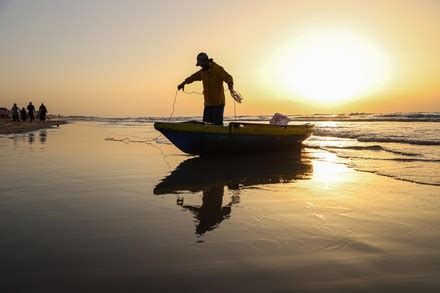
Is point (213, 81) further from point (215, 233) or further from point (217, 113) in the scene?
point (215, 233)

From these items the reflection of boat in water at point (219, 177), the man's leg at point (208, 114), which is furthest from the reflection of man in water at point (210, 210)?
the man's leg at point (208, 114)

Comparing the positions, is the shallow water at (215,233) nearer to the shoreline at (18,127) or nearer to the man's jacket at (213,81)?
the man's jacket at (213,81)

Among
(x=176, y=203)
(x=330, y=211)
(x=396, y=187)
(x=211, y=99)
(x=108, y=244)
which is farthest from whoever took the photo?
(x=211, y=99)

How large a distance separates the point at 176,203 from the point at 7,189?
2583mm

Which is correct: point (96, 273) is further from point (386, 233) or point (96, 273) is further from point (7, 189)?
point (7, 189)

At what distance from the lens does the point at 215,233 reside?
3658 millimetres

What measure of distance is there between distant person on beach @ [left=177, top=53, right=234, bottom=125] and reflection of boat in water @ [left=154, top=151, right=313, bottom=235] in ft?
4.50

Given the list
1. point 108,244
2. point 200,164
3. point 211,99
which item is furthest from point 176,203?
point 211,99

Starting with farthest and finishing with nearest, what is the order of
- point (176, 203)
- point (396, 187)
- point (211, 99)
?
point (211, 99)
point (396, 187)
point (176, 203)

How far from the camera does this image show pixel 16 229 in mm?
3637

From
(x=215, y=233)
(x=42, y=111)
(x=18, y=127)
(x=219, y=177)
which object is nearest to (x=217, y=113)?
(x=219, y=177)

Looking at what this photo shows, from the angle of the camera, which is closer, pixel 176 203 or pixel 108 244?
pixel 108 244

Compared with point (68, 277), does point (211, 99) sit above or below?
above

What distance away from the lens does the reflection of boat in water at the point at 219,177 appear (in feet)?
15.1
